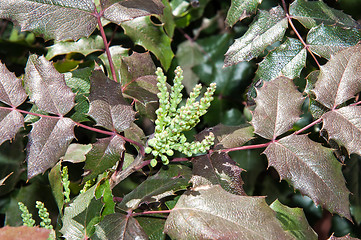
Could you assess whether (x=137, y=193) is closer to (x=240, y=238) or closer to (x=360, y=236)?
(x=240, y=238)

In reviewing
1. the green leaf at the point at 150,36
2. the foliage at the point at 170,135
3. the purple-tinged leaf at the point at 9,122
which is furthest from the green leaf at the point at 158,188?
the green leaf at the point at 150,36

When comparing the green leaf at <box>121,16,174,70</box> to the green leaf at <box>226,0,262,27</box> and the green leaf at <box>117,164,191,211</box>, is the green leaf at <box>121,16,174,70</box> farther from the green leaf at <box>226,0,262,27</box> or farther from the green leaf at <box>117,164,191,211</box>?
the green leaf at <box>117,164,191,211</box>

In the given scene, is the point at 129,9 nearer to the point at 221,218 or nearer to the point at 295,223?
the point at 221,218

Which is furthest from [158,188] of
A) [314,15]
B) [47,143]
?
[314,15]

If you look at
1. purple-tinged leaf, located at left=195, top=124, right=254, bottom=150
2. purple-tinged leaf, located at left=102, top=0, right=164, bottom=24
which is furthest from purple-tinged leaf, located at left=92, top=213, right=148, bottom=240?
purple-tinged leaf, located at left=102, top=0, right=164, bottom=24

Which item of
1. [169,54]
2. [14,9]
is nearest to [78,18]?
[14,9]

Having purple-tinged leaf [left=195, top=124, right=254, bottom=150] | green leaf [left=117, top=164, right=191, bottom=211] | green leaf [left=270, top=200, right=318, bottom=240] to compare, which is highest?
purple-tinged leaf [left=195, top=124, right=254, bottom=150]
